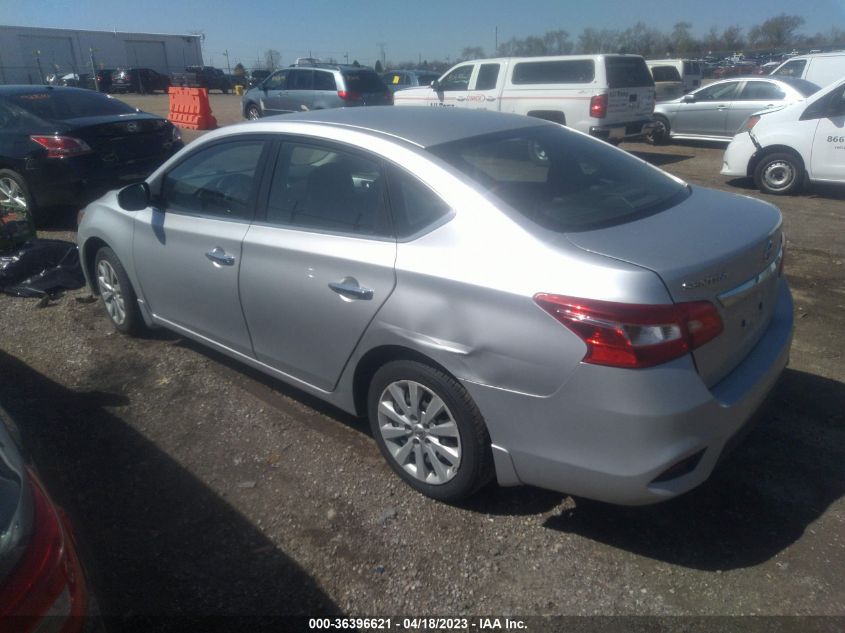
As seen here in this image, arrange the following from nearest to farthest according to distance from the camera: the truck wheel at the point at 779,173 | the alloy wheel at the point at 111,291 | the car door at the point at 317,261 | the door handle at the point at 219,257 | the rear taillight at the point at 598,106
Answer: the car door at the point at 317,261 → the door handle at the point at 219,257 → the alloy wheel at the point at 111,291 → the truck wheel at the point at 779,173 → the rear taillight at the point at 598,106

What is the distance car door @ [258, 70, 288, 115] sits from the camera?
59.8ft

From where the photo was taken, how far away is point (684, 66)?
64.5 feet

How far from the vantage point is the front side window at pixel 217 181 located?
3.81 m

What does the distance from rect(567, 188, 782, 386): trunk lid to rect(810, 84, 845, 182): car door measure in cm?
695

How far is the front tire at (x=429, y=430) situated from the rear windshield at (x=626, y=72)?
36.7ft

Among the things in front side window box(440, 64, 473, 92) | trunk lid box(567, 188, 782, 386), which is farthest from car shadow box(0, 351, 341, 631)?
front side window box(440, 64, 473, 92)

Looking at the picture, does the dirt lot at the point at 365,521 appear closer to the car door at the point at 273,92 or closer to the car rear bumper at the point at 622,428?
the car rear bumper at the point at 622,428

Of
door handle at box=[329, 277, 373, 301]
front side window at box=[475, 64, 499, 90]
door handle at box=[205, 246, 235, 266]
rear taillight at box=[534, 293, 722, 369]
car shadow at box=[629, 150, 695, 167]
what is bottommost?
car shadow at box=[629, 150, 695, 167]

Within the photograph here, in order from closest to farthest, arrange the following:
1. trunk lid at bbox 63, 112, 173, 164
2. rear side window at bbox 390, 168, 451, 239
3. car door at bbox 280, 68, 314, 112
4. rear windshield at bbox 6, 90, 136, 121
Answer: rear side window at bbox 390, 168, 451, 239, trunk lid at bbox 63, 112, 173, 164, rear windshield at bbox 6, 90, 136, 121, car door at bbox 280, 68, 314, 112

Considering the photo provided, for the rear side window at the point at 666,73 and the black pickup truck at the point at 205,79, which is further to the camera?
the black pickup truck at the point at 205,79

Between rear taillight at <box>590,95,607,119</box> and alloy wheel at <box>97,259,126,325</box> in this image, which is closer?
alloy wheel at <box>97,259,126,325</box>

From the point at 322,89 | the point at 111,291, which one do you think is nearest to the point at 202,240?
the point at 111,291

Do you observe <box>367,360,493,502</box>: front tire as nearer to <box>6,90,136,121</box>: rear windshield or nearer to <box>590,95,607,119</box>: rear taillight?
<box>6,90,136,121</box>: rear windshield

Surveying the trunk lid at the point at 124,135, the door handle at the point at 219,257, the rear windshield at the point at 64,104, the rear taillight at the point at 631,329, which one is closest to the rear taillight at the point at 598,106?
the trunk lid at the point at 124,135
